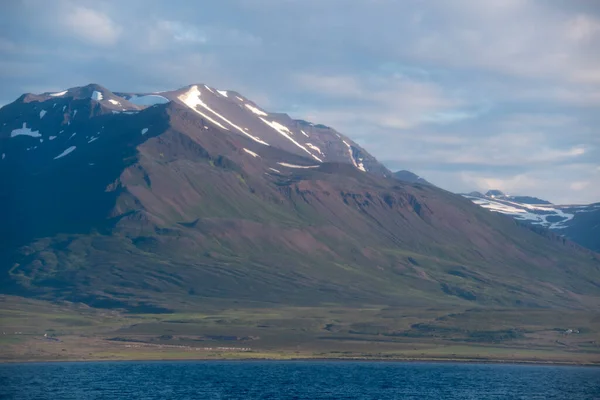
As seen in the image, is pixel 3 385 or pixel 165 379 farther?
pixel 165 379

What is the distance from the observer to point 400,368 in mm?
195125

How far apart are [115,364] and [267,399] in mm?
72873

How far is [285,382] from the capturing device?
15738cm

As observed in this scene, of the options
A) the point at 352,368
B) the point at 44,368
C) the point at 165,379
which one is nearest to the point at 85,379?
the point at 165,379

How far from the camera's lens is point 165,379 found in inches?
6329

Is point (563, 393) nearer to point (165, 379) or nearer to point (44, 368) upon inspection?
point (165, 379)

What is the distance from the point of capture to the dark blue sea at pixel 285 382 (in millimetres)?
136750

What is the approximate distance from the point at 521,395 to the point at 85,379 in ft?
229

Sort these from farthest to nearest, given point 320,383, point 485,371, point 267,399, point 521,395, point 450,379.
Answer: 1. point 485,371
2. point 450,379
3. point 320,383
4. point 521,395
5. point 267,399

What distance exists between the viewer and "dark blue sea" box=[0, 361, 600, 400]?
13675cm

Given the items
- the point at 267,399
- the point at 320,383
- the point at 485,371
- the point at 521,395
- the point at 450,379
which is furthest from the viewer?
the point at 485,371

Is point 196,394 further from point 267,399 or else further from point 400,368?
point 400,368

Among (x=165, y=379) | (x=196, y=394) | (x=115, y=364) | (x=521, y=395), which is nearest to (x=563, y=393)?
(x=521, y=395)

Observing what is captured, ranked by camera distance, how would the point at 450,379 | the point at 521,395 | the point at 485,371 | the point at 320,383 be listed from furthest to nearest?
1. the point at 485,371
2. the point at 450,379
3. the point at 320,383
4. the point at 521,395
